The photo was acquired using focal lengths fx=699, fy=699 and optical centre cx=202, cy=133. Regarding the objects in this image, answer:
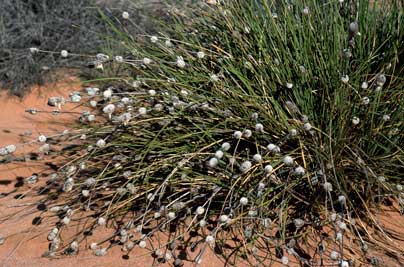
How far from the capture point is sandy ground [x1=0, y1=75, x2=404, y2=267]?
350 centimetres

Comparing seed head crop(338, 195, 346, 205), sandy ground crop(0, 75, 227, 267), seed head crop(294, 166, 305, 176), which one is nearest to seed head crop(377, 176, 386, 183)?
seed head crop(338, 195, 346, 205)

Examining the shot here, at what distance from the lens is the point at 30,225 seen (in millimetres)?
3887

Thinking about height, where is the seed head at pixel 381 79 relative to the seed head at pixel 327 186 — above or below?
above

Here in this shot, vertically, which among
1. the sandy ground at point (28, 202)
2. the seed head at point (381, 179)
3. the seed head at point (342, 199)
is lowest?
the sandy ground at point (28, 202)

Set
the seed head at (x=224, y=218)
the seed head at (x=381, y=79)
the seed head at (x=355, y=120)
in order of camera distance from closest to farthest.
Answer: the seed head at (x=224, y=218) < the seed head at (x=381, y=79) < the seed head at (x=355, y=120)

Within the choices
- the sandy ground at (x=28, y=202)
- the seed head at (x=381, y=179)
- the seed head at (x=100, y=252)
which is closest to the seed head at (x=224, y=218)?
the sandy ground at (x=28, y=202)

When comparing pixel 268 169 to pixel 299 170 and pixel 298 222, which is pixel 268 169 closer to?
pixel 299 170

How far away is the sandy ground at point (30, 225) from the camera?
3.50 meters

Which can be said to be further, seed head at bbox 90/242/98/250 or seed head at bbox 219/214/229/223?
seed head at bbox 90/242/98/250

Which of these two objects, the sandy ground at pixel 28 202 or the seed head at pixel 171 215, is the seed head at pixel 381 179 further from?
the seed head at pixel 171 215

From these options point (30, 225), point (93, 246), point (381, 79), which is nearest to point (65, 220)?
point (93, 246)

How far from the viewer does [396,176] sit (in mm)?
3633

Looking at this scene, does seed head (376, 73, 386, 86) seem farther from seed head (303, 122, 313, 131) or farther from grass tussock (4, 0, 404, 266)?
seed head (303, 122, 313, 131)

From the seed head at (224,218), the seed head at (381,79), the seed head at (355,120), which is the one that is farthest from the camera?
the seed head at (355,120)
